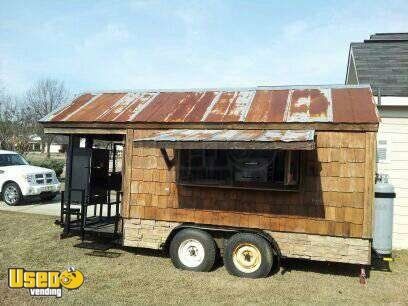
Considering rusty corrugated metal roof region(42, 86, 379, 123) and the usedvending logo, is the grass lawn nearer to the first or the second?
the usedvending logo

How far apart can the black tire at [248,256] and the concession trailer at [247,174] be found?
0.06 feet

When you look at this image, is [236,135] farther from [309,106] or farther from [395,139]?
[395,139]

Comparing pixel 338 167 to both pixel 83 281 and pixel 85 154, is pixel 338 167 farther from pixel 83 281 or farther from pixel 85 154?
pixel 85 154

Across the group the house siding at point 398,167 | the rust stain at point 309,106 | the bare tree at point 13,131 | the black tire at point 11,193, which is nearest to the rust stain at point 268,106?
the rust stain at point 309,106

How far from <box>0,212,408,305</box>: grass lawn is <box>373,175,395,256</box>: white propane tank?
596 mm

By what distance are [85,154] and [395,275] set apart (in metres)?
6.75

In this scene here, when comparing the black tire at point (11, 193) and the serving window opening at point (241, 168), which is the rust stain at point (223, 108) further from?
the black tire at point (11, 193)

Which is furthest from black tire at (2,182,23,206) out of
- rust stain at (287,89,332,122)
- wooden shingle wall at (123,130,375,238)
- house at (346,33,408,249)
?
house at (346,33,408,249)

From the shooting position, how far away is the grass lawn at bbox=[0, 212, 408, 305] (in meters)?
6.39

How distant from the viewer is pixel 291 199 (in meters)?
7.51

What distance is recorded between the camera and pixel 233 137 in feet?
23.5

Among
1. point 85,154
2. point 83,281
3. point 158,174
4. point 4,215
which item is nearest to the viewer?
point 83,281

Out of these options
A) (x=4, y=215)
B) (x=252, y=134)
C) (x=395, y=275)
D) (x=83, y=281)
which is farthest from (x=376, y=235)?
(x=4, y=215)

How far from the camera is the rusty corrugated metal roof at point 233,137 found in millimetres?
6703
